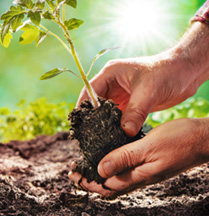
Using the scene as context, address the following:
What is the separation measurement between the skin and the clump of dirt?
0.04 m

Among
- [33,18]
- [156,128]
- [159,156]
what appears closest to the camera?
[33,18]

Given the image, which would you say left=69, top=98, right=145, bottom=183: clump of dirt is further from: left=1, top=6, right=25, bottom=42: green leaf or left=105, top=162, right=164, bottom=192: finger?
left=1, top=6, right=25, bottom=42: green leaf

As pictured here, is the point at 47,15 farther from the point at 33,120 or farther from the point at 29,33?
the point at 33,120

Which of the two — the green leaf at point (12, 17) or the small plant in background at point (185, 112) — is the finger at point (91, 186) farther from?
the small plant in background at point (185, 112)

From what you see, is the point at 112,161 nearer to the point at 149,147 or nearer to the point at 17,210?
the point at 149,147

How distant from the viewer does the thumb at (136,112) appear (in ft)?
4.08

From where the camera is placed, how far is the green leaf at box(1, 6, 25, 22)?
1031 millimetres

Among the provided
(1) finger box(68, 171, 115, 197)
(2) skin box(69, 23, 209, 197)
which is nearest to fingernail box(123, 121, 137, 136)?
(2) skin box(69, 23, 209, 197)

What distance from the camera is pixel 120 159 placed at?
1150mm

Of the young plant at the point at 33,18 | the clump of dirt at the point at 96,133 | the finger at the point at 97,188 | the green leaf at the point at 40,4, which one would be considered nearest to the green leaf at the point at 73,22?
the young plant at the point at 33,18

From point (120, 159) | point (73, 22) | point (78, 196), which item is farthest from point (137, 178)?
point (73, 22)

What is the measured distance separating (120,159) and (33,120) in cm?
208

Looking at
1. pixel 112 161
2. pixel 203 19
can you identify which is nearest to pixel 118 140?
pixel 112 161

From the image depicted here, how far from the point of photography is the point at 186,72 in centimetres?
160
